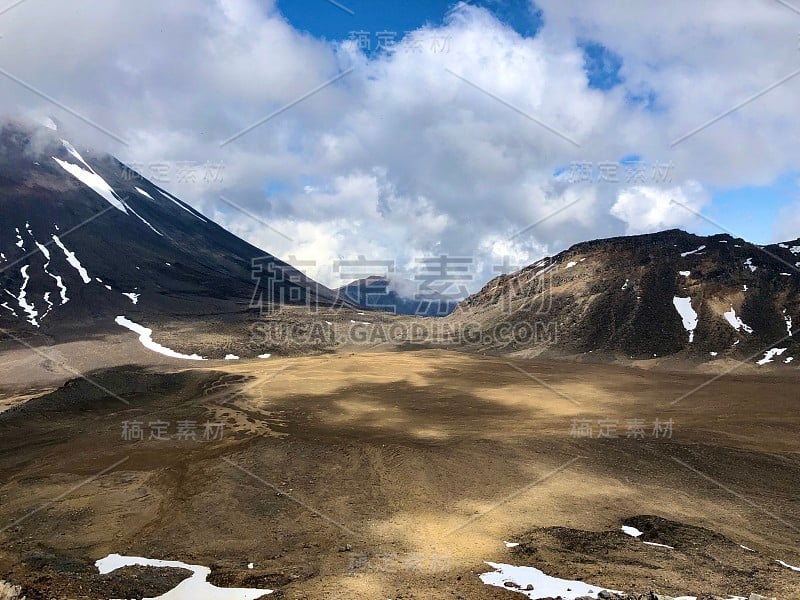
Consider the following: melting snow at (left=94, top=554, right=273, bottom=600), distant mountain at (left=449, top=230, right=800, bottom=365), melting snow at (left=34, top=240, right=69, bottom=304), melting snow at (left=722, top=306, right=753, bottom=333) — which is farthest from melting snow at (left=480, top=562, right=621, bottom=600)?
melting snow at (left=34, top=240, right=69, bottom=304)

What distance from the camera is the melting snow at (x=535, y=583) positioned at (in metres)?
12.1

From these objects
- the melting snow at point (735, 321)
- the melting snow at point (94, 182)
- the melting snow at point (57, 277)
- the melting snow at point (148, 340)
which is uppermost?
the melting snow at point (94, 182)

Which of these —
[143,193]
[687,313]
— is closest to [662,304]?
[687,313]

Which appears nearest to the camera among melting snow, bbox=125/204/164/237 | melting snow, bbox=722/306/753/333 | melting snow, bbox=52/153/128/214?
melting snow, bbox=722/306/753/333

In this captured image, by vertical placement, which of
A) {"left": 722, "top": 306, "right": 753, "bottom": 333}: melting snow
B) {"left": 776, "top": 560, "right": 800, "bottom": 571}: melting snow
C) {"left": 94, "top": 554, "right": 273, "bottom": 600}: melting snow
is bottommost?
{"left": 94, "top": 554, "right": 273, "bottom": 600}: melting snow

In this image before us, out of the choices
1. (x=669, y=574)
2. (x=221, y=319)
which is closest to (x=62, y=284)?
(x=221, y=319)

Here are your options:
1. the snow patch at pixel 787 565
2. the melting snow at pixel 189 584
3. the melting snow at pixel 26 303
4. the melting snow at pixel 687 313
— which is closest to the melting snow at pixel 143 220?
the melting snow at pixel 26 303

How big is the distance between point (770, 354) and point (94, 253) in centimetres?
12722

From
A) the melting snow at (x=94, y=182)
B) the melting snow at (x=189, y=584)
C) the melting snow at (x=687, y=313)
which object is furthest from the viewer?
the melting snow at (x=94, y=182)

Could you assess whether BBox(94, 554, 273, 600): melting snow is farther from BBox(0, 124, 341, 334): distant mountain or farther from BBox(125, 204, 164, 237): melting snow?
BBox(125, 204, 164, 237): melting snow

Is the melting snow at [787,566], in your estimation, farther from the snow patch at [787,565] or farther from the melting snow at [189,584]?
the melting snow at [189,584]

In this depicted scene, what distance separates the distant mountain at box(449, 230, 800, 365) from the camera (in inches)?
2525

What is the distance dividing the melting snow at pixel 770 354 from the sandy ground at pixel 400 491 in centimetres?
1898

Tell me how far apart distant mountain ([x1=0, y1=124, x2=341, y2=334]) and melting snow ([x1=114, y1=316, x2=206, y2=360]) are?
3165 mm
